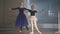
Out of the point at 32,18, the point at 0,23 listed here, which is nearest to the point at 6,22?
the point at 0,23

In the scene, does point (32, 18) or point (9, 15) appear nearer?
point (32, 18)

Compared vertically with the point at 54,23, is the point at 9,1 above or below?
above

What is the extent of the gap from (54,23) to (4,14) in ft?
8.51

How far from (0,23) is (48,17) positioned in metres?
2.54

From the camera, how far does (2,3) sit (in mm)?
8203

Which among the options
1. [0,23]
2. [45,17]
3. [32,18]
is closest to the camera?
[32,18]

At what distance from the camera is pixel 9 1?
8.16m

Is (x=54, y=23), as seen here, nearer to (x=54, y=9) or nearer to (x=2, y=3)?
(x=54, y=9)

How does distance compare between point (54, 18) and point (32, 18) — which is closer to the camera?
point (32, 18)

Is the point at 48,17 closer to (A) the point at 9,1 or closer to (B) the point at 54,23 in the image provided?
(B) the point at 54,23

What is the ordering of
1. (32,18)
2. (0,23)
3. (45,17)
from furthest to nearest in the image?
(45,17) → (0,23) → (32,18)

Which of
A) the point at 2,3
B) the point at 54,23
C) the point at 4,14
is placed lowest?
the point at 54,23

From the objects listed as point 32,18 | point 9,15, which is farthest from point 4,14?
point 32,18

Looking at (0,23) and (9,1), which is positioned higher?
(9,1)
